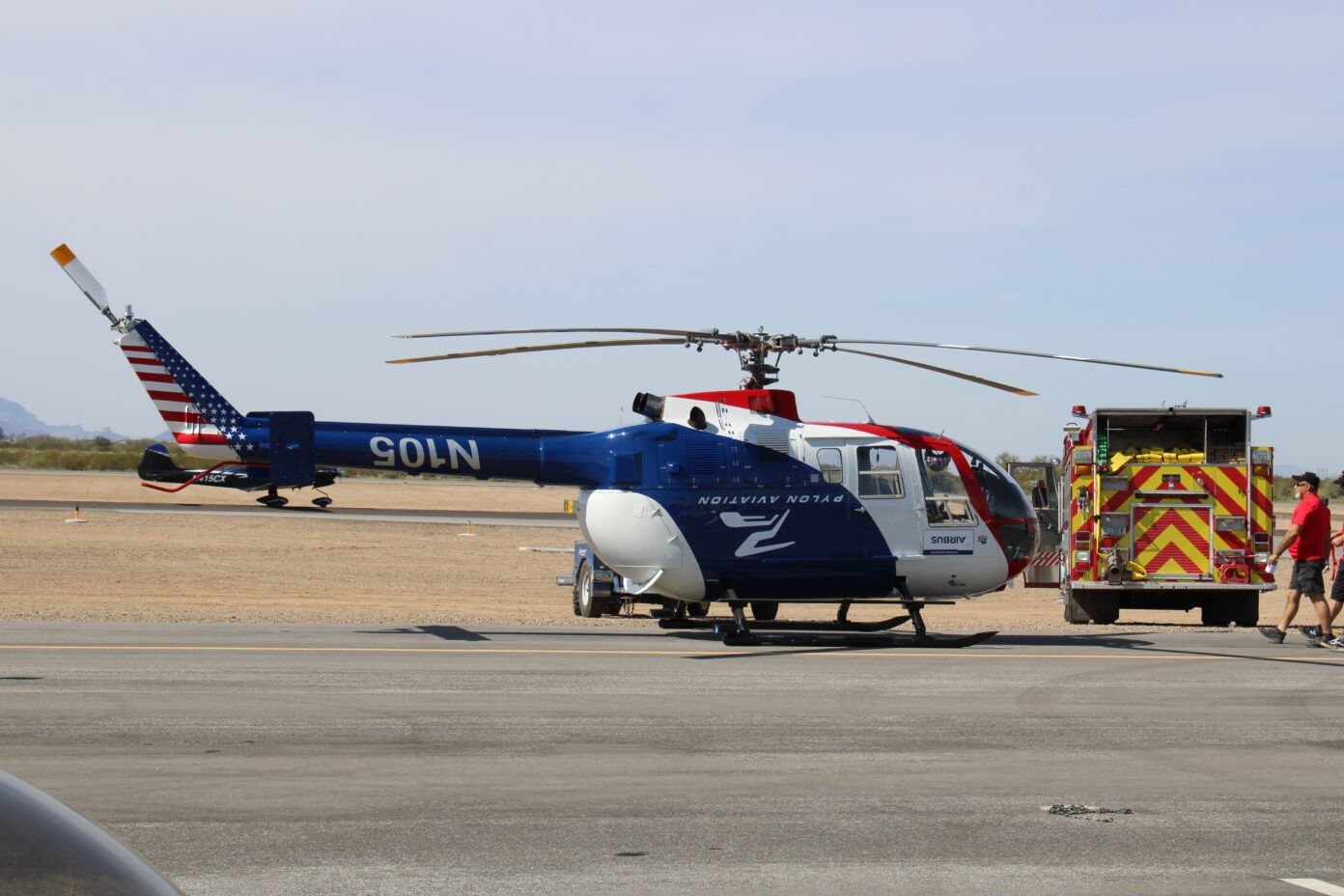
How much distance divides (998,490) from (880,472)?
147cm

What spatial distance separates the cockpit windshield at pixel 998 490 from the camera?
16.0 meters

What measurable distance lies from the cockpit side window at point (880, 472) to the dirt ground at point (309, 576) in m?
3.87

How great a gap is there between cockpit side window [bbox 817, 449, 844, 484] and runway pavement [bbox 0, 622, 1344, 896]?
2.63 meters

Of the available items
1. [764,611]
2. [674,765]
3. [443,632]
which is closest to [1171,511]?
[764,611]

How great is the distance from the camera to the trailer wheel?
731 inches

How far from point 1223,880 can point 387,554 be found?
27.1 m

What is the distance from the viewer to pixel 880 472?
15.7 m

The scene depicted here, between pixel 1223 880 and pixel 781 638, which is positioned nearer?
pixel 1223 880

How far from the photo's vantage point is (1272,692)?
11.5m

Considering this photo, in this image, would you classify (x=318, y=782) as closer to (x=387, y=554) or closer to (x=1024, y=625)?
(x=1024, y=625)

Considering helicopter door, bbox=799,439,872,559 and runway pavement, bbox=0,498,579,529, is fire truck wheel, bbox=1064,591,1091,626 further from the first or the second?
runway pavement, bbox=0,498,579,529

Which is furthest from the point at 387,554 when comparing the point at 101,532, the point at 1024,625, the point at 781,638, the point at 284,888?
the point at 284,888

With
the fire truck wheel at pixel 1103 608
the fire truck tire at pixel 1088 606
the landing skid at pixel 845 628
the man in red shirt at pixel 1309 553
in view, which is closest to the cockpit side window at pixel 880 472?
the landing skid at pixel 845 628

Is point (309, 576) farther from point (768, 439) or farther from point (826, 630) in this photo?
point (768, 439)
